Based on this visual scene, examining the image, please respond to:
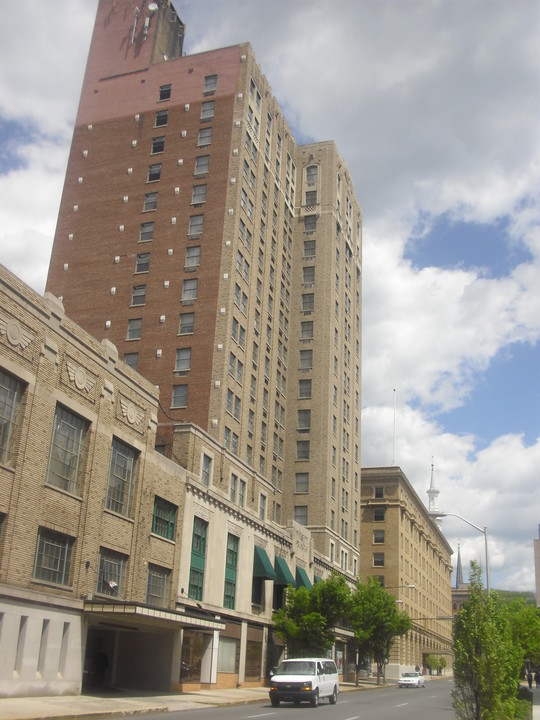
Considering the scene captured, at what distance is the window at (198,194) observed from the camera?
59347 mm

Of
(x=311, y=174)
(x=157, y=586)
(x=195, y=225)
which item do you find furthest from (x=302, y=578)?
(x=311, y=174)

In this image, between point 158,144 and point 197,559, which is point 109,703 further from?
point 158,144

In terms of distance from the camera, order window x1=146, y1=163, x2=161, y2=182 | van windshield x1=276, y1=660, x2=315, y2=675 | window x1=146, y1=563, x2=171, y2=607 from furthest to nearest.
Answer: window x1=146, y1=163, x2=161, y2=182 → window x1=146, y1=563, x2=171, y2=607 → van windshield x1=276, y1=660, x2=315, y2=675

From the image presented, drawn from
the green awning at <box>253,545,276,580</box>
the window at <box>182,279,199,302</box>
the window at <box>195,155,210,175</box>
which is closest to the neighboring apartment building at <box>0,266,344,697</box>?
the green awning at <box>253,545,276,580</box>

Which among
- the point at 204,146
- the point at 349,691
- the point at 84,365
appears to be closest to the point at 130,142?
the point at 204,146

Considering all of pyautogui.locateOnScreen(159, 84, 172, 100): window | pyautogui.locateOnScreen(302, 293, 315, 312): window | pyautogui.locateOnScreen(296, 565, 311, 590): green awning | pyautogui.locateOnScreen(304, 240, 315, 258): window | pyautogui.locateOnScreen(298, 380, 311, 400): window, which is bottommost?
pyautogui.locateOnScreen(296, 565, 311, 590): green awning

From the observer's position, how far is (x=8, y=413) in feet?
90.3

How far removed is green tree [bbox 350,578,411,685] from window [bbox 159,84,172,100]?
45526 millimetres

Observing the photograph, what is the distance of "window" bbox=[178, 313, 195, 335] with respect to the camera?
54.7 meters

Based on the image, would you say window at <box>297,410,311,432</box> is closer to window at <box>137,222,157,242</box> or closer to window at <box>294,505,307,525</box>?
window at <box>294,505,307,525</box>

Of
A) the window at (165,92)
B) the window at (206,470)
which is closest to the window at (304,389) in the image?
the window at (206,470)

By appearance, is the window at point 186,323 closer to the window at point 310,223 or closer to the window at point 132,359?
the window at point 132,359

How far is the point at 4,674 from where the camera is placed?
2567cm

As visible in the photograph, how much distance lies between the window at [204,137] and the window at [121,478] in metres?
33.6
